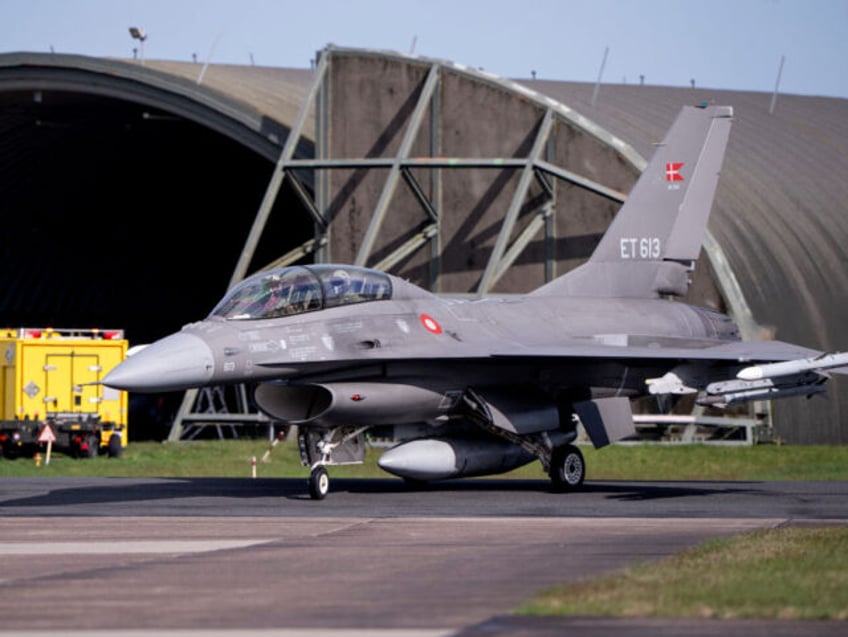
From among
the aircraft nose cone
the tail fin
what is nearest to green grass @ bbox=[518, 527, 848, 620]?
the aircraft nose cone

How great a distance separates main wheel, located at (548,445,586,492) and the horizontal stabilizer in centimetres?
43

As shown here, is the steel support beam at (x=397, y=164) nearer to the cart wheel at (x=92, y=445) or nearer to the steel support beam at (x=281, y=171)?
the steel support beam at (x=281, y=171)

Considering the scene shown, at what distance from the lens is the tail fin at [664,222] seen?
25.7 metres

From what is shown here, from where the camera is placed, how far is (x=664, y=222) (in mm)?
25984

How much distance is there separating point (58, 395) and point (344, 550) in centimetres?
2398

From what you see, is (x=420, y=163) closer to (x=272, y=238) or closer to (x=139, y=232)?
(x=272, y=238)

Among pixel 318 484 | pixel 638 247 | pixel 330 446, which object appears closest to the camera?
pixel 318 484

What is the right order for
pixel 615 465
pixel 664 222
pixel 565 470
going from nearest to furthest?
1. pixel 565 470
2. pixel 664 222
3. pixel 615 465

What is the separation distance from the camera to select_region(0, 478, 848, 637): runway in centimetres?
948

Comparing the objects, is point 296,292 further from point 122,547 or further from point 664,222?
point 664,222

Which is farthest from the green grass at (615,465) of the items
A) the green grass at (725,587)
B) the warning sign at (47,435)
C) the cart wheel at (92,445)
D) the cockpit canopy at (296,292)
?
the green grass at (725,587)

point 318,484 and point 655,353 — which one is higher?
point 655,353

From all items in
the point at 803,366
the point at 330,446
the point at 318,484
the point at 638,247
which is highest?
the point at 638,247

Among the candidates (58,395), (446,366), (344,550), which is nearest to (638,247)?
(446,366)
